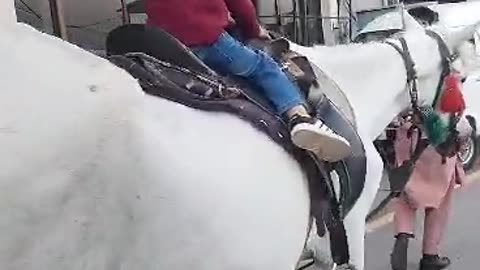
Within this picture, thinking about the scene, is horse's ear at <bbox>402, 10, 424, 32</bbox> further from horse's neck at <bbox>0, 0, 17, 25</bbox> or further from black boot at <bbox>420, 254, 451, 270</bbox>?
horse's neck at <bbox>0, 0, 17, 25</bbox>

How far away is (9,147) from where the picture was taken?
2451 millimetres

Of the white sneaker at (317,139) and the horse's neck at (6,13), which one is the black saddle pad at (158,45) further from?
the horse's neck at (6,13)

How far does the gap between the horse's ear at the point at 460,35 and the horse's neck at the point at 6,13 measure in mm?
3241

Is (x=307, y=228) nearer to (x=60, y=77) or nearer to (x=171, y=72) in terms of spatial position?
(x=171, y=72)

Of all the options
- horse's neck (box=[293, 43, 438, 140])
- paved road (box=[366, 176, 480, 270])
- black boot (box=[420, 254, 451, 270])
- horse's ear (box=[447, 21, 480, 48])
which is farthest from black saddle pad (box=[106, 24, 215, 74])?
paved road (box=[366, 176, 480, 270])

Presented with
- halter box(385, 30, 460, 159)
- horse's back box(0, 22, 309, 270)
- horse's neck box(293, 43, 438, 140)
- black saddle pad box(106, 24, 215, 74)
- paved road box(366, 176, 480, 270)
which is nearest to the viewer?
horse's back box(0, 22, 309, 270)

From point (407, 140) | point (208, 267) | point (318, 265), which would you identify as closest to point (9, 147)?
point (208, 267)

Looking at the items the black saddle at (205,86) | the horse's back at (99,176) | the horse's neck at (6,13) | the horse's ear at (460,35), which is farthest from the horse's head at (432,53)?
the horse's neck at (6,13)

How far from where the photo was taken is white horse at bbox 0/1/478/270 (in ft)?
8.23

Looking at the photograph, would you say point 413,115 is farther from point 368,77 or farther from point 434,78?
point 368,77

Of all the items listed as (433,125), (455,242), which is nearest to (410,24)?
(433,125)

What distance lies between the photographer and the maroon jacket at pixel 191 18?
11.7ft

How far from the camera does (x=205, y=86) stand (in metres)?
3.38

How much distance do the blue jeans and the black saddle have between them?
0.12ft
